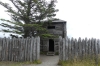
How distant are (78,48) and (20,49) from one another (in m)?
5.16

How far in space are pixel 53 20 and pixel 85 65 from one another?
14784mm

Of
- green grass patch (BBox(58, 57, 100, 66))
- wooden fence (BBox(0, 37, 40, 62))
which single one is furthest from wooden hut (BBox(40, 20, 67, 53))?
green grass patch (BBox(58, 57, 100, 66))

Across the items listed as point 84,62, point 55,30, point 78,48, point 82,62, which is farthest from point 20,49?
point 55,30

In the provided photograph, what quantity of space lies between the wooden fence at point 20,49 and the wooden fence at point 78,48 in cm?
264

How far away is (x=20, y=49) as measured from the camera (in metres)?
15.2

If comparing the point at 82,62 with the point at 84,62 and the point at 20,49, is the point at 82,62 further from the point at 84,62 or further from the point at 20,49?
the point at 20,49

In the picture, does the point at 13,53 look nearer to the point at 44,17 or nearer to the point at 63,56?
the point at 63,56

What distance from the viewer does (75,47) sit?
1362 cm

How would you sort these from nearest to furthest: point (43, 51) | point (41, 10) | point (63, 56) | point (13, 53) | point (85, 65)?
point (85, 65) → point (63, 56) → point (13, 53) → point (41, 10) → point (43, 51)

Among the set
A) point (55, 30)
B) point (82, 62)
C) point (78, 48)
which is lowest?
point (82, 62)

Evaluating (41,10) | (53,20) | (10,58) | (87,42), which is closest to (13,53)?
(10,58)

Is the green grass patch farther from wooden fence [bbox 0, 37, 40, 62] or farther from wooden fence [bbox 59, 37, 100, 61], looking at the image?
wooden fence [bbox 0, 37, 40, 62]

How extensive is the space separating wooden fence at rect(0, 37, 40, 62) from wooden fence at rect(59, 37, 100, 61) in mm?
2644

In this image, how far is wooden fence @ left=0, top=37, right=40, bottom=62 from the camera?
1505 cm
